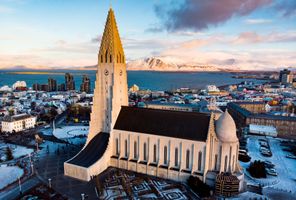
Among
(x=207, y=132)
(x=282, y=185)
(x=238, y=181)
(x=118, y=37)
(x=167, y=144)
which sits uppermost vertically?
(x=118, y=37)

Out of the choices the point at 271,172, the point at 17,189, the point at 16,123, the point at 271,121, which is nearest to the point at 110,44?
the point at 17,189

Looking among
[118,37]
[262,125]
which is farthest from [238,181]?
[262,125]

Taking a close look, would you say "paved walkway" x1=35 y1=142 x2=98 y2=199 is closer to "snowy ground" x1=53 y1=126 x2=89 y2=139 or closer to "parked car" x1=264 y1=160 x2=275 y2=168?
"snowy ground" x1=53 y1=126 x2=89 y2=139

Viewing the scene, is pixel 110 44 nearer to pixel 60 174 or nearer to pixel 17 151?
pixel 60 174

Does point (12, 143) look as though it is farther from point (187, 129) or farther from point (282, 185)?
point (282, 185)

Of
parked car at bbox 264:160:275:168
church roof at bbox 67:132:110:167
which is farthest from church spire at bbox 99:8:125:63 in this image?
parked car at bbox 264:160:275:168

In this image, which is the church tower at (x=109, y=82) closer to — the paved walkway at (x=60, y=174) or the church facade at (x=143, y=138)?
the church facade at (x=143, y=138)
